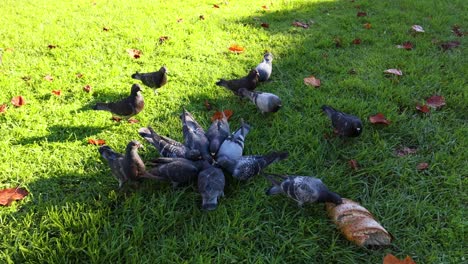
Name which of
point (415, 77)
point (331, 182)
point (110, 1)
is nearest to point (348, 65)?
point (415, 77)

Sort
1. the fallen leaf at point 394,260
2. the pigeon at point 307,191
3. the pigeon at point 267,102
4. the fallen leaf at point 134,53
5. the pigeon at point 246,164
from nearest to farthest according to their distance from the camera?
the fallen leaf at point 394,260, the pigeon at point 307,191, the pigeon at point 246,164, the pigeon at point 267,102, the fallen leaf at point 134,53

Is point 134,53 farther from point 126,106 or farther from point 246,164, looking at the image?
point 246,164

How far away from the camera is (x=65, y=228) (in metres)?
2.43

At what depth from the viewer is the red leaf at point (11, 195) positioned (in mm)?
2662

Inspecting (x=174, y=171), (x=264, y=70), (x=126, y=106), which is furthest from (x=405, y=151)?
(x=126, y=106)

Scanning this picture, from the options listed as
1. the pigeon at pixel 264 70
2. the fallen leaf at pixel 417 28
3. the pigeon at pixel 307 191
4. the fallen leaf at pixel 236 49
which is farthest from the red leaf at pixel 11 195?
the fallen leaf at pixel 417 28

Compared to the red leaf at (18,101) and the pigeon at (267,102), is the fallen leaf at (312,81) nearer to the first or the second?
the pigeon at (267,102)

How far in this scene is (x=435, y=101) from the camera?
13.4 feet

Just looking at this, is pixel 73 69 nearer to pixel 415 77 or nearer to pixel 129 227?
pixel 129 227

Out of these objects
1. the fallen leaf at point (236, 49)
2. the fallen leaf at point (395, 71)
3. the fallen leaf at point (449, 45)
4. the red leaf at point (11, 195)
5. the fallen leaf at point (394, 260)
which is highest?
the fallen leaf at point (449, 45)

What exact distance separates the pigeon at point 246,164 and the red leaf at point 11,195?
150cm

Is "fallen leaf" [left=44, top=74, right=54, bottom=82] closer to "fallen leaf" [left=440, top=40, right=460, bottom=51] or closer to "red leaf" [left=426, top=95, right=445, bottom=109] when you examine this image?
"red leaf" [left=426, top=95, right=445, bottom=109]

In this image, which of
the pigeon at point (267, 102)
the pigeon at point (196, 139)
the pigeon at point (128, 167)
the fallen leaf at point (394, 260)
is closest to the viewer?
the fallen leaf at point (394, 260)

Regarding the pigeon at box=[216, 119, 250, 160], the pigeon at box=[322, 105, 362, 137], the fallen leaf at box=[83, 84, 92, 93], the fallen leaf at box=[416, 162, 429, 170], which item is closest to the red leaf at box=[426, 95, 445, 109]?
the fallen leaf at box=[416, 162, 429, 170]
